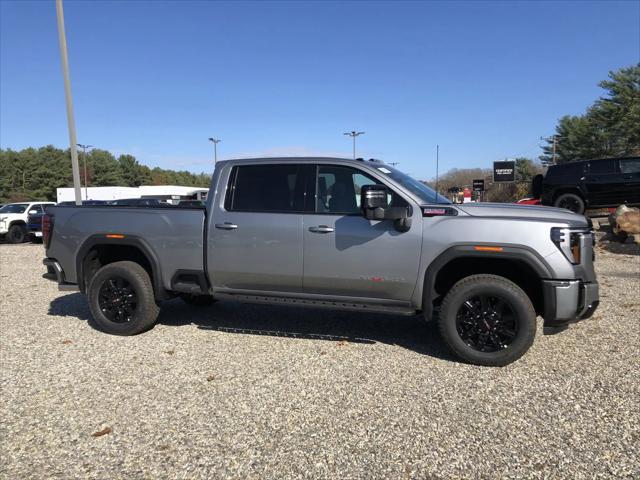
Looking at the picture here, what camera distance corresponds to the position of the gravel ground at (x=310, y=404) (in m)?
2.84

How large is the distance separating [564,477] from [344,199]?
9.47ft

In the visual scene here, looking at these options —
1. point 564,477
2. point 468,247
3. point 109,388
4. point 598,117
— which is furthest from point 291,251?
point 598,117

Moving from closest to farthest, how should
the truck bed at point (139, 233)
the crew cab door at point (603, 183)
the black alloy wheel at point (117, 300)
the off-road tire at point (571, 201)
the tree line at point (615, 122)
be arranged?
the truck bed at point (139, 233) → the black alloy wheel at point (117, 300) → the crew cab door at point (603, 183) → the off-road tire at point (571, 201) → the tree line at point (615, 122)

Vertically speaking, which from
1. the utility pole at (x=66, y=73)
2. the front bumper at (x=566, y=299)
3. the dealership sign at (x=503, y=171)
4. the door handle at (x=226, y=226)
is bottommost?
the front bumper at (x=566, y=299)

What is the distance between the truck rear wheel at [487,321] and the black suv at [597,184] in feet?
36.4

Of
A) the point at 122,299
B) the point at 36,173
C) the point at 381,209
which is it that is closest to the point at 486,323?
the point at 381,209

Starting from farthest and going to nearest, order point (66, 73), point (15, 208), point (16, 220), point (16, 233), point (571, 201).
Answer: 1. point (15, 208)
2. point (16, 233)
3. point (16, 220)
4. point (571, 201)
5. point (66, 73)

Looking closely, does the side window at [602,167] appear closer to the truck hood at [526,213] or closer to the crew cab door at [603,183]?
the crew cab door at [603,183]

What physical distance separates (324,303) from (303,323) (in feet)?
4.08

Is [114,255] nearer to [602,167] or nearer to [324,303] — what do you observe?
[324,303]

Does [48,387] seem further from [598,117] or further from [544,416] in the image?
[598,117]

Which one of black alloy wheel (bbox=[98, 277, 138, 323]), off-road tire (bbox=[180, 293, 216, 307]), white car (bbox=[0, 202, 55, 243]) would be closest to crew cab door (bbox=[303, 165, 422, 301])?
black alloy wheel (bbox=[98, 277, 138, 323])

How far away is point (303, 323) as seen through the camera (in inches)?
231

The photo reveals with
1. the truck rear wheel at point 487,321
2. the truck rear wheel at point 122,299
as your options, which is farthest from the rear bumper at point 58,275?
the truck rear wheel at point 487,321
